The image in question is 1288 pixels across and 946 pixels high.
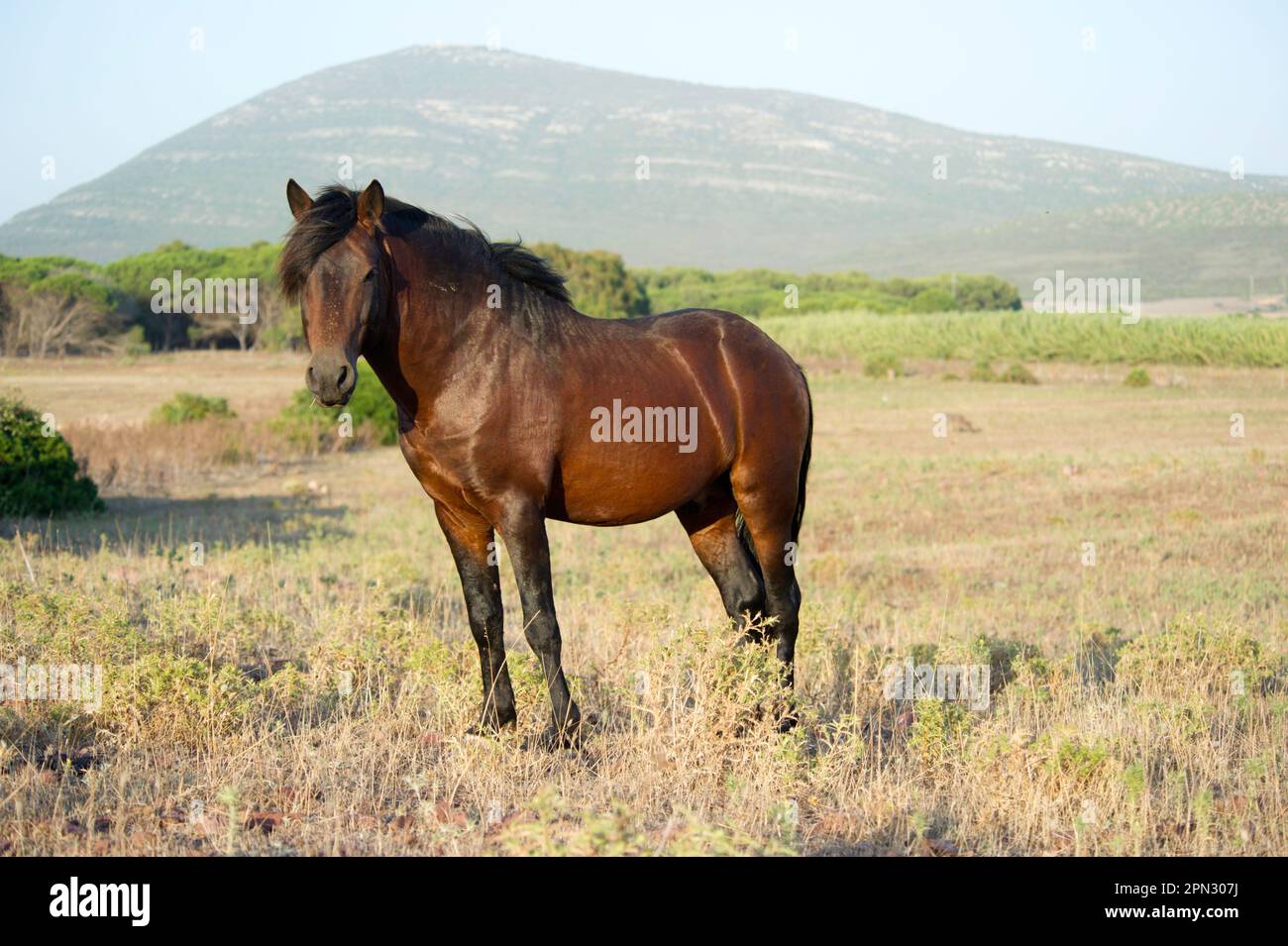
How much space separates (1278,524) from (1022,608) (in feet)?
20.8

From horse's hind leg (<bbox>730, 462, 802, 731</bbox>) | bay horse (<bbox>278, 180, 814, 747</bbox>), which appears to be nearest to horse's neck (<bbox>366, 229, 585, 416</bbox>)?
bay horse (<bbox>278, 180, 814, 747</bbox>)

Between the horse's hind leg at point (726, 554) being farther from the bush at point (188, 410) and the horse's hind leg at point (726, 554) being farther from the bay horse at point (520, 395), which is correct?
the bush at point (188, 410)

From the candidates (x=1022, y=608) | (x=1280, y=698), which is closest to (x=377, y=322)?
(x=1280, y=698)

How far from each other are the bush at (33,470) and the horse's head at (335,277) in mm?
12438

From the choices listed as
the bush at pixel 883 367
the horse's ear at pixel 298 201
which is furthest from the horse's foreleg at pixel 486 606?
the bush at pixel 883 367

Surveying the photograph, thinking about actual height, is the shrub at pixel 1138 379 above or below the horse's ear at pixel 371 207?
below

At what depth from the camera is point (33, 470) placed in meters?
16.4

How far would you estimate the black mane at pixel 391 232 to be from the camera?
208 inches

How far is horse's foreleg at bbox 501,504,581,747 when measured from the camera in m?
5.75

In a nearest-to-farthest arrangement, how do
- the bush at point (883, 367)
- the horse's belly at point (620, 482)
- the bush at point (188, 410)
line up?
1. the horse's belly at point (620, 482)
2. the bush at point (188, 410)
3. the bush at point (883, 367)

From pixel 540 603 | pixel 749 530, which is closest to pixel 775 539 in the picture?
pixel 749 530

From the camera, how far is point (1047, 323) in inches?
2185
